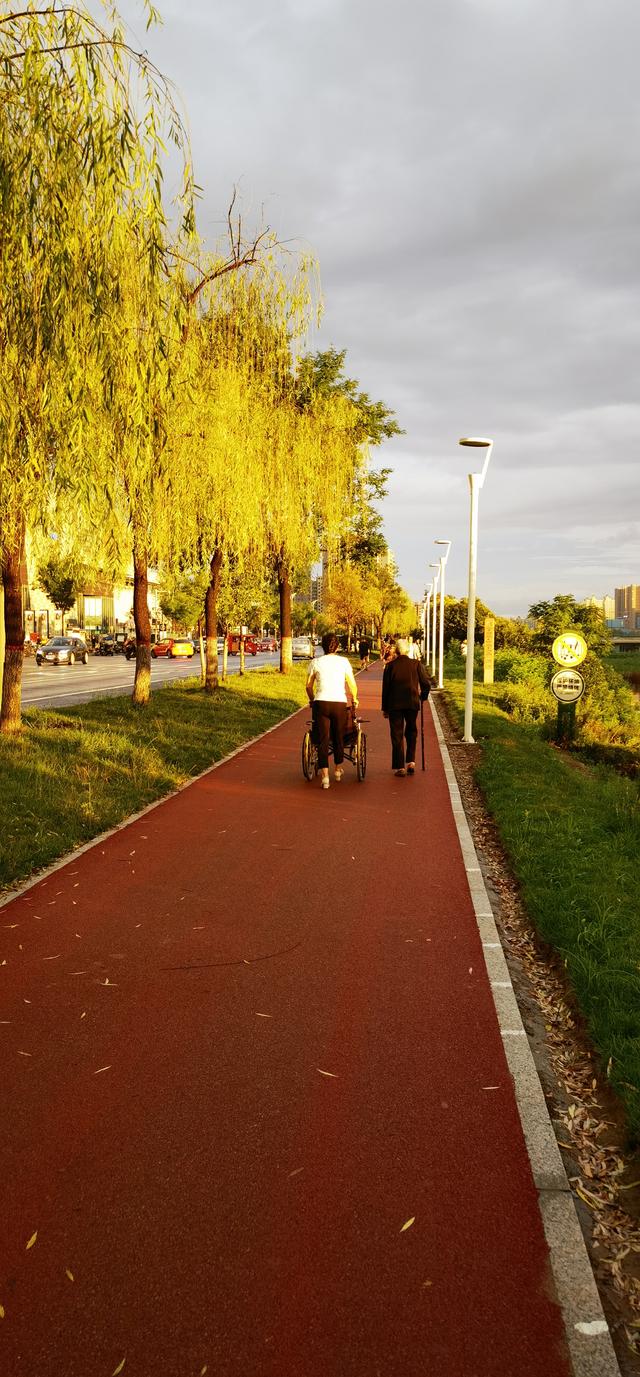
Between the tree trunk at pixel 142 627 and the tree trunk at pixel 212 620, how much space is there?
12.3 ft

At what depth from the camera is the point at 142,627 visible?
58.9 ft

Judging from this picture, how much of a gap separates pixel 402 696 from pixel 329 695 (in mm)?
1594

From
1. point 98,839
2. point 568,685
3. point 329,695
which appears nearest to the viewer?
point 98,839

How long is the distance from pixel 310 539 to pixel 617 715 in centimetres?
1241

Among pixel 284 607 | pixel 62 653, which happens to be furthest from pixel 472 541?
pixel 62 653

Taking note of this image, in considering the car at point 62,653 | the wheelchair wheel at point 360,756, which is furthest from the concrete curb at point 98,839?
the car at point 62,653

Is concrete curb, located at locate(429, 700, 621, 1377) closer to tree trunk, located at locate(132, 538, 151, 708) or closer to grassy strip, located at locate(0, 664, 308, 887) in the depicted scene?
grassy strip, located at locate(0, 664, 308, 887)

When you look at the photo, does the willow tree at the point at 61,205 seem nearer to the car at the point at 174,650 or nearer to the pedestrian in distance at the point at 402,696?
the pedestrian in distance at the point at 402,696

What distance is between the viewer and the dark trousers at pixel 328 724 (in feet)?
36.5

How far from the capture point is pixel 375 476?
1198 inches

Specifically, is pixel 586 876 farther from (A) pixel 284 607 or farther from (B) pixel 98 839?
(A) pixel 284 607

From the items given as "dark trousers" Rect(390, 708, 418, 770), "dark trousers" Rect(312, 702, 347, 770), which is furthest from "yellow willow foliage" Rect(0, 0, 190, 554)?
"dark trousers" Rect(390, 708, 418, 770)

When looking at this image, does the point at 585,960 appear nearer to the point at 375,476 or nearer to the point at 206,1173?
the point at 206,1173

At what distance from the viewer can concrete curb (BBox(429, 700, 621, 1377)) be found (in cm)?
257
